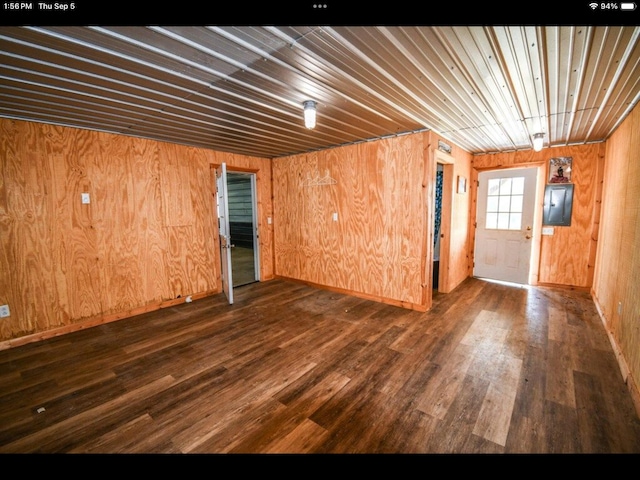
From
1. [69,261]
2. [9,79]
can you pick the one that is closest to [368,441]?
[9,79]

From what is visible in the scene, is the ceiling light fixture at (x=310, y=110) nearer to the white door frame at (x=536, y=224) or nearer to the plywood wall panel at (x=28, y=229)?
the plywood wall panel at (x=28, y=229)

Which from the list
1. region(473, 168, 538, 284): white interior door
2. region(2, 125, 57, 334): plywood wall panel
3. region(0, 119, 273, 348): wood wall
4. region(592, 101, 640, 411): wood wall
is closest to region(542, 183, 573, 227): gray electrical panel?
region(473, 168, 538, 284): white interior door

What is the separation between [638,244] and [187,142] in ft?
17.7

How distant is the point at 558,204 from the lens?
4.63m

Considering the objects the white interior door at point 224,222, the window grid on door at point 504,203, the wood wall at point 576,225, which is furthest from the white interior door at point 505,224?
the white interior door at point 224,222

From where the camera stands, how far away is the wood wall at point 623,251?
7.20 ft

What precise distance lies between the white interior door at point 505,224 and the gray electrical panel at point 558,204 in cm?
24

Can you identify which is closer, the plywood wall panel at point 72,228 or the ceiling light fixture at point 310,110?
the ceiling light fixture at point 310,110

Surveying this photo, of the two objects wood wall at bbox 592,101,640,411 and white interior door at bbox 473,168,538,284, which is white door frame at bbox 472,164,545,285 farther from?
wood wall at bbox 592,101,640,411

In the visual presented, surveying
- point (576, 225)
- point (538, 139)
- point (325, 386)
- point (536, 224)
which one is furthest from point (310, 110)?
point (576, 225)

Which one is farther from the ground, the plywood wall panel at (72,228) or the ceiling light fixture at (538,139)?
the ceiling light fixture at (538,139)

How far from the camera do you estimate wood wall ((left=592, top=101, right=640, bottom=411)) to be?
→ 2.19m

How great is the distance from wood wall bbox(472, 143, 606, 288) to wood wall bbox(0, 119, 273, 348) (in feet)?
19.3

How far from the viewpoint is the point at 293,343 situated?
2.95 meters
